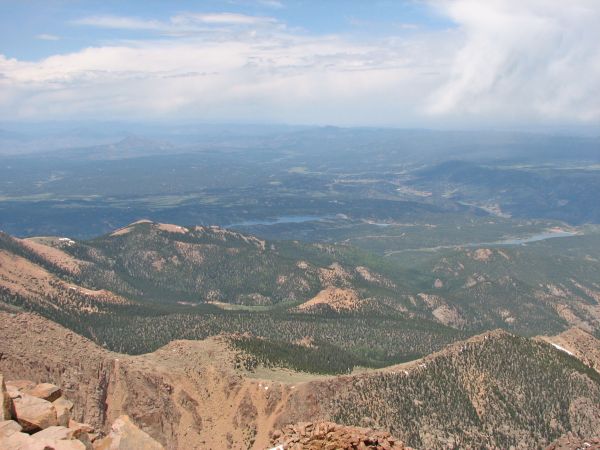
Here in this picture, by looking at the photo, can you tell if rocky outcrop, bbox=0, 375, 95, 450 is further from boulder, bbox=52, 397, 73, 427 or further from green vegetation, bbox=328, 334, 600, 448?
green vegetation, bbox=328, 334, 600, 448

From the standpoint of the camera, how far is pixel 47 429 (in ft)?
130

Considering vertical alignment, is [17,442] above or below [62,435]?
above

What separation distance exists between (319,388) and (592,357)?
9155cm

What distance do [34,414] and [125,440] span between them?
6606 mm

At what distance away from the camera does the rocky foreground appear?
37.6 m

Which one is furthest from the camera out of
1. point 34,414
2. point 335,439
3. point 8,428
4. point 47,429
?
point 335,439

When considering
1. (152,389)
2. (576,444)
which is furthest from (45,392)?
(152,389)

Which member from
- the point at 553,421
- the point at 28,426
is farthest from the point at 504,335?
the point at 28,426

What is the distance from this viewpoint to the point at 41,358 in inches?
4998

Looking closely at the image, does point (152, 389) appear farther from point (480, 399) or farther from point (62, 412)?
point (62, 412)

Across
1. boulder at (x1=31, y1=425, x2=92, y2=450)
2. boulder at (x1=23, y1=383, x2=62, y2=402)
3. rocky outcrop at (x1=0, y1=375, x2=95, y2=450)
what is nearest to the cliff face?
boulder at (x1=23, y1=383, x2=62, y2=402)

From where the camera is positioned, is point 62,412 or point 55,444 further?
point 62,412

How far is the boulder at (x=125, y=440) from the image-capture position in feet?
142

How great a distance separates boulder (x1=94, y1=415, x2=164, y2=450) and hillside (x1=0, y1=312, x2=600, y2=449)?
78.8 meters
